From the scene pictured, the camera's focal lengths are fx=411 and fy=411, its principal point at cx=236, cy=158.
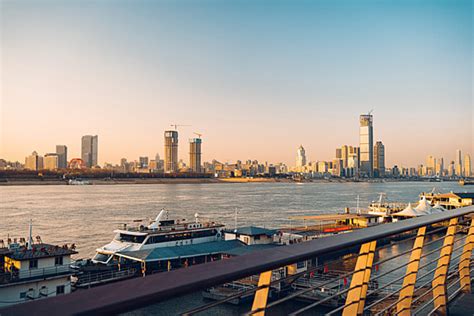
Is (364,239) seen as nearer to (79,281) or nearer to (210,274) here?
(210,274)

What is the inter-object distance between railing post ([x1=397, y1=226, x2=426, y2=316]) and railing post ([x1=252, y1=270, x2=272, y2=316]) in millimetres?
905

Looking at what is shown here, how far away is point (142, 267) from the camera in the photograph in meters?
14.3

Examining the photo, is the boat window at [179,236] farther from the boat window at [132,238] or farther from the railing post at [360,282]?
the railing post at [360,282]

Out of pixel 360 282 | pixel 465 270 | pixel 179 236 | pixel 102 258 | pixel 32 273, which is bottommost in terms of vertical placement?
pixel 102 258

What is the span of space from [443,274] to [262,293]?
1.52m

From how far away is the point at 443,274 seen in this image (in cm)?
206

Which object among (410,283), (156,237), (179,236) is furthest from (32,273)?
(410,283)

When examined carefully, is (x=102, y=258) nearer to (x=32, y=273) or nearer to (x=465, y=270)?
(x=32, y=273)

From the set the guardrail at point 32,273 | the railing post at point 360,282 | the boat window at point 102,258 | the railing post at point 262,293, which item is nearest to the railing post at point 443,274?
the railing post at point 360,282

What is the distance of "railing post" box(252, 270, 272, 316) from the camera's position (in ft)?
3.00

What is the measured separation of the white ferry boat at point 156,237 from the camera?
15.6m

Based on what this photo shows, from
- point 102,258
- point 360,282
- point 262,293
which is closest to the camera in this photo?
point 262,293

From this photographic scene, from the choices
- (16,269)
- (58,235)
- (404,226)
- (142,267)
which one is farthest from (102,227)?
(404,226)

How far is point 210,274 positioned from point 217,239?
17791 millimetres
